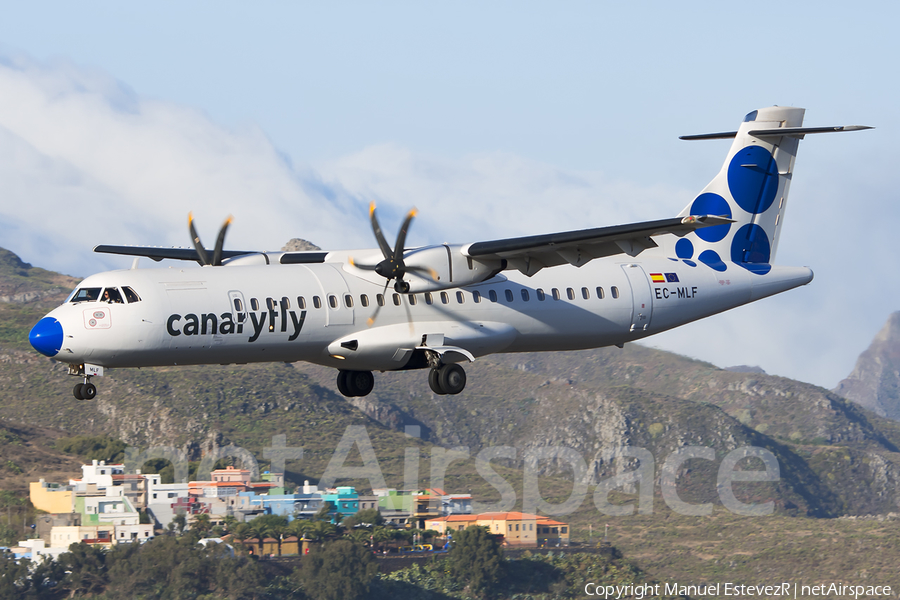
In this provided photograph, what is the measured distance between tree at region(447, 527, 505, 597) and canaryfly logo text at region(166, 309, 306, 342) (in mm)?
127187

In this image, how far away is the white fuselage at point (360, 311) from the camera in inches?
1122

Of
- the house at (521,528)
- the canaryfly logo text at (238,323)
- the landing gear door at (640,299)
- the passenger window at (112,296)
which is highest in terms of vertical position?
the landing gear door at (640,299)

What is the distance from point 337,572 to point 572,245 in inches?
5062

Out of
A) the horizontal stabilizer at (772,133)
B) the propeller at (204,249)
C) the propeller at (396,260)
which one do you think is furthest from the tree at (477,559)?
the propeller at (396,260)

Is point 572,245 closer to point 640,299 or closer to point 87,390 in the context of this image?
point 640,299

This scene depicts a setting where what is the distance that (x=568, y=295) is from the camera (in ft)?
113

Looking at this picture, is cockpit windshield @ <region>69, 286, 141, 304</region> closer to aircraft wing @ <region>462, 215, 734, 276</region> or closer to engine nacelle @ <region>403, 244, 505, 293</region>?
engine nacelle @ <region>403, 244, 505, 293</region>

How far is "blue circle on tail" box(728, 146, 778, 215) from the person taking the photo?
1543 inches

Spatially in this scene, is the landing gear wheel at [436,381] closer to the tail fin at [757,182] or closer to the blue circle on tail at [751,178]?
the tail fin at [757,182]

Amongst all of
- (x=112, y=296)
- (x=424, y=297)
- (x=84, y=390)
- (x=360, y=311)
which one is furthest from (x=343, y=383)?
(x=84, y=390)

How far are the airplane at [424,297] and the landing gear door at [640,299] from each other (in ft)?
0.15

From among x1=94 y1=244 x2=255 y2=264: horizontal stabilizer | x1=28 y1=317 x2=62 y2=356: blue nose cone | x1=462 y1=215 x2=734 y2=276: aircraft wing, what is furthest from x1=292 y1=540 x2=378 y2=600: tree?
x1=28 y1=317 x2=62 y2=356: blue nose cone

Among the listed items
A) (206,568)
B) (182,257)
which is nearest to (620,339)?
(182,257)

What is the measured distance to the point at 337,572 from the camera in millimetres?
152750
